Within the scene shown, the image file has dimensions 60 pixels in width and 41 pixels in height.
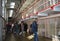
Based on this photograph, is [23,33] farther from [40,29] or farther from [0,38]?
[0,38]

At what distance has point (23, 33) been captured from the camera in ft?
69.1

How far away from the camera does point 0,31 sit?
43.9 feet

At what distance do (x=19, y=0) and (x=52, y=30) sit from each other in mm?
25651

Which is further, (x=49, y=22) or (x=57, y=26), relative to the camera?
(x=49, y=22)

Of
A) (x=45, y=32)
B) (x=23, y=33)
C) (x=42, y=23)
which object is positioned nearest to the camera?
(x=45, y=32)

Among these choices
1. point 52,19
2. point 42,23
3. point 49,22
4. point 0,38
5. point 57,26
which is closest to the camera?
point 0,38

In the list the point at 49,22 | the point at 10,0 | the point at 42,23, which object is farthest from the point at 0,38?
the point at 10,0

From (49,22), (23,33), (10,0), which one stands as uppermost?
(10,0)

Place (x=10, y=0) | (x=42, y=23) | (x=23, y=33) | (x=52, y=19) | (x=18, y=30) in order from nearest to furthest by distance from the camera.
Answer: (x=52, y=19), (x=42, y=23), (x=23, y=33), (x=18, y=30), (x=10, y=0)

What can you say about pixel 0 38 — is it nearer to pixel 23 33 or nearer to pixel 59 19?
pixel 59 19

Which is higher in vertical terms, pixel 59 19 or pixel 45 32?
pixel 59 19

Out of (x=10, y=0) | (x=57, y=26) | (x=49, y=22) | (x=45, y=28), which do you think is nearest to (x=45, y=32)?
(x=45, y=28)

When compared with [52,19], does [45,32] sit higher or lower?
lower

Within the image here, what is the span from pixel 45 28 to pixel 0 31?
244 inches
